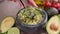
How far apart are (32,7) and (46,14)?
98 millimetres

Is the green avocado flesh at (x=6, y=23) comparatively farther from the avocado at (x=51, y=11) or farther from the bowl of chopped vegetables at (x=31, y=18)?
the avocado at (x=51, y=11)

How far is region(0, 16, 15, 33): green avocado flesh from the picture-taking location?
860 mm

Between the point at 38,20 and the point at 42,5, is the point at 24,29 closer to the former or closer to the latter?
the point at 38,20

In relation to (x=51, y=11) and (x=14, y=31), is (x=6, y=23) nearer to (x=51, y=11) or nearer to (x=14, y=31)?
(x=14, y=31)

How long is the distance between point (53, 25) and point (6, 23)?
0.79 feet

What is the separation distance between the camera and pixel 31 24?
2.68 ft

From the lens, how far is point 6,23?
2.86 ft

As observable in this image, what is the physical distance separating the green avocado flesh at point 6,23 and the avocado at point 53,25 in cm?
18

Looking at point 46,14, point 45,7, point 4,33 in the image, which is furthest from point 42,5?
point 4,33

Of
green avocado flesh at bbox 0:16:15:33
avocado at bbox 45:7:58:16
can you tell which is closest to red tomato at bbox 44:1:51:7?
avocado at bbox 45:7:58:16

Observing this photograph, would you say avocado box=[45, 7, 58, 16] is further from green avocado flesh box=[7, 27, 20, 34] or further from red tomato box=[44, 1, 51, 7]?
green avocado flesh box=[7, 27, 20, 34]

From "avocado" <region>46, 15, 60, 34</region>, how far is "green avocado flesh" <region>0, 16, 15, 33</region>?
0.18 meters

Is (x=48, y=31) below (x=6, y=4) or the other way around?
below

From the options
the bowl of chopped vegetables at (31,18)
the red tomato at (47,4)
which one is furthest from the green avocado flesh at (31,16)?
the red tomato at (47,4)
